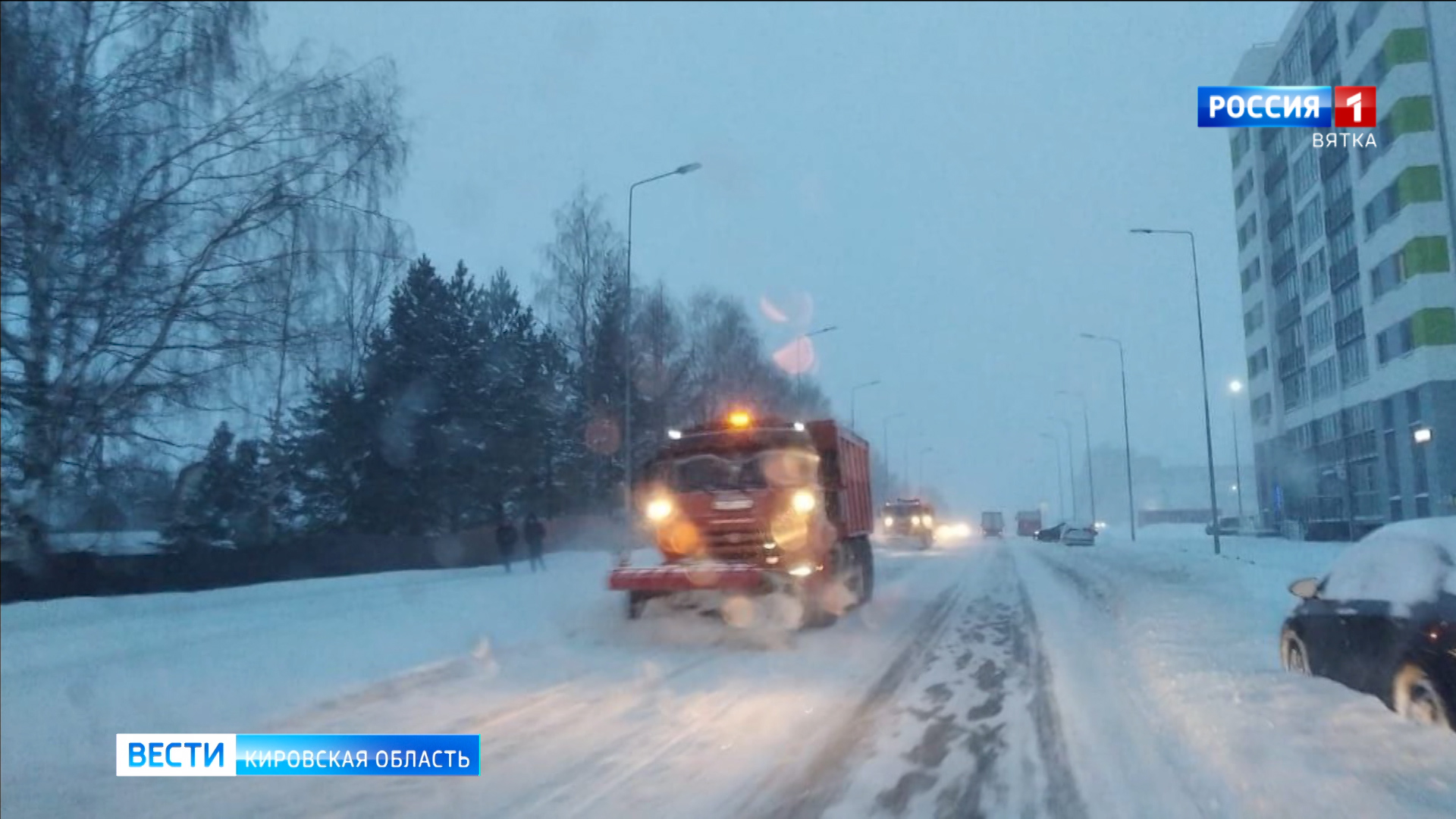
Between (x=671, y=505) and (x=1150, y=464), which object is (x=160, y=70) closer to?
(x=671, y=505)

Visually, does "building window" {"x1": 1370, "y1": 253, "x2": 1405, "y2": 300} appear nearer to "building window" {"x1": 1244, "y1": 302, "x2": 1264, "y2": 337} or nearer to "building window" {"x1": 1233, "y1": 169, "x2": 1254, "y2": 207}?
"building window" {"x1": 1233, "y1": 169, "x2": 1254, "y2": 207}

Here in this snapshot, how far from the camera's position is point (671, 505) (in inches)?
739

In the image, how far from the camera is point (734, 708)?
11211 millimetres

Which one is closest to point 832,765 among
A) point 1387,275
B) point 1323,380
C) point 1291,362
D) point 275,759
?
point 275,759

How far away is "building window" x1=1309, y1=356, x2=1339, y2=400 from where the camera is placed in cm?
1896

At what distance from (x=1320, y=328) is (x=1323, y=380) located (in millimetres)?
1208

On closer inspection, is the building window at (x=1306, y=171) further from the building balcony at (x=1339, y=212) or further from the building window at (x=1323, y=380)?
the building window at (x=1323, y=380)

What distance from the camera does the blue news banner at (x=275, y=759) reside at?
325 inches

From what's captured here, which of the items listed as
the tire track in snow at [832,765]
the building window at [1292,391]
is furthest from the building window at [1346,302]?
the tire track in snow at [832,765]

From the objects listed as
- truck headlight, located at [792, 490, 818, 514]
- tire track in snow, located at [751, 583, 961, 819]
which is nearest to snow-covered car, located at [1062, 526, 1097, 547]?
truck headlight, located at [792, 490, 818, 514]

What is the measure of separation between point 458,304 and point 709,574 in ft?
92.7

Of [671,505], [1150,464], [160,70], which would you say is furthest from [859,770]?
[1150,464]

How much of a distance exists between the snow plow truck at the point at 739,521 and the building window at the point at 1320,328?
795cm

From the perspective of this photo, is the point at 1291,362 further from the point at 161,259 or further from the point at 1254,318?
the point at 161,259
